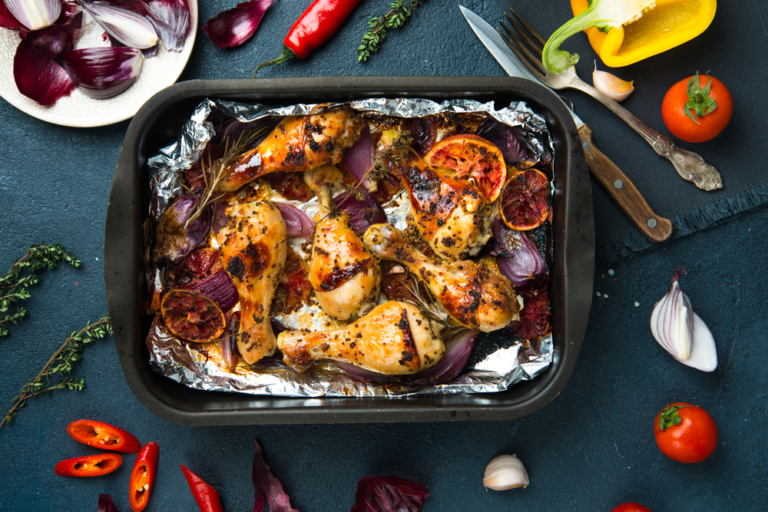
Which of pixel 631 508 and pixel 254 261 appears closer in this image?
pixel 254 261

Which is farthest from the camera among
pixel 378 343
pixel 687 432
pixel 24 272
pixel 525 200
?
pixel 24 272

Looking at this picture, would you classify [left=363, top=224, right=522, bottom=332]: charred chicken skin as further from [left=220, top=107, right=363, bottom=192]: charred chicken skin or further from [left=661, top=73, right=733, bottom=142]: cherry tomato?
[left=661, top=73, right=733, bottom=142]: cherry tomato

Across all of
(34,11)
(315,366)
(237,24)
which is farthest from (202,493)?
(34,11)

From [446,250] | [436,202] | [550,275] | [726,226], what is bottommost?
[726,226]

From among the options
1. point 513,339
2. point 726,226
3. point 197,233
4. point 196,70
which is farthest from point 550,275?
point 196,70

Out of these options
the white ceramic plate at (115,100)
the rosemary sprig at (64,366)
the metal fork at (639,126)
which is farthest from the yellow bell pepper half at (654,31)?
the rosemary sprig at (64,366)

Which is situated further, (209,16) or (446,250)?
(209,16)

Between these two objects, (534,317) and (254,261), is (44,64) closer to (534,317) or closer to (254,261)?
(254,261)

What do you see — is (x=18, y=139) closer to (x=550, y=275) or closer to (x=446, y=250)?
(x=446, y=250)
